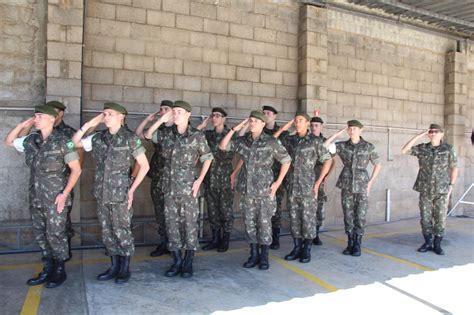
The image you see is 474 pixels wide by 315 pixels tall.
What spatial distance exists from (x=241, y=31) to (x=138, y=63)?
68.3 inches

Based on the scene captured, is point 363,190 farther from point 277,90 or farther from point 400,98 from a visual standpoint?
point 400,98

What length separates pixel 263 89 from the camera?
6.43 meters

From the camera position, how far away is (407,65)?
8.07 meters

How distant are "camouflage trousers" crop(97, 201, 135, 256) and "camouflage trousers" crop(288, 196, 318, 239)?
77.2 inches

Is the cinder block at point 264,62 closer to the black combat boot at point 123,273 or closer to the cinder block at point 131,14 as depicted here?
the cinder block at point 131,14

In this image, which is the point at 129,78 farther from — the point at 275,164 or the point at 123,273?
the point at 123,273

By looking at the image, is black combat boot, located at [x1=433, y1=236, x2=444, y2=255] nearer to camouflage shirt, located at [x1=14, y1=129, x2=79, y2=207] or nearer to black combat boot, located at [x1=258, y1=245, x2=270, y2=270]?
black combat boot, located at [x1=258, y1=245, x2=270, y2=270]

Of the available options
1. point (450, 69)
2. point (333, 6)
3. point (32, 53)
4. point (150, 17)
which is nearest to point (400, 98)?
point (450, 69)

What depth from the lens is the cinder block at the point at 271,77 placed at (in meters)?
6.43

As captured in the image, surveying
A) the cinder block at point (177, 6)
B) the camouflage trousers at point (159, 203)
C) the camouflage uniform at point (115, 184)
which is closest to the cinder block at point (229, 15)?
the cinder block at point (177, 6)

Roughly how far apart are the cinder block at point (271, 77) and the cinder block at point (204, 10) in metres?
1.17

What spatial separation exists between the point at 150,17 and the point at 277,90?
2.29 metres

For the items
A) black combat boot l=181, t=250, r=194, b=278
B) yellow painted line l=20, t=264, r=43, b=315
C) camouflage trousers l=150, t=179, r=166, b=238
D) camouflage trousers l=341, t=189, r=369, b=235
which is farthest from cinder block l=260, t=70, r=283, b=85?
yellow painted line l=20, t=264, r=43, b=315

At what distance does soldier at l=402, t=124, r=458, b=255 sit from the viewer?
17.5 ft
